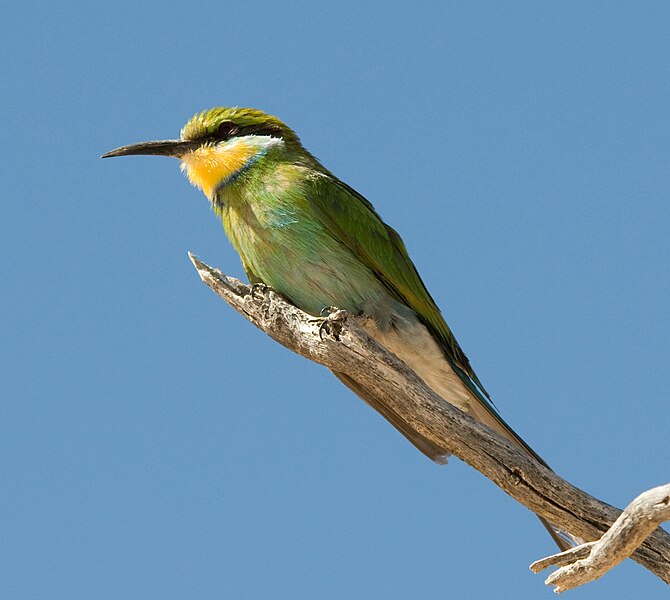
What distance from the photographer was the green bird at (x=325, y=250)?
426cm

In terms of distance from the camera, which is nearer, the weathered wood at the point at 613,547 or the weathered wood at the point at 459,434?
the weathered wood at the point at 613,547

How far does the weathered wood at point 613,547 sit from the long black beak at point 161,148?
256 centimetres

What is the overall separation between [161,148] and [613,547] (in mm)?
2828

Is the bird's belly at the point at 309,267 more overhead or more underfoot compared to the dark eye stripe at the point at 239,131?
more underfoot

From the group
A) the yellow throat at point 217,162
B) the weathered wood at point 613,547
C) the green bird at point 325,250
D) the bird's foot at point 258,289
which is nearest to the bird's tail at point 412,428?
the green bird at point 325,250

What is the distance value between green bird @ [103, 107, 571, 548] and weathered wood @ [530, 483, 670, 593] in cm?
71

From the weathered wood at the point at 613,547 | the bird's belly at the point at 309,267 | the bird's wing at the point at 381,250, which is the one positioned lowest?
the weathered wood at the point at 613,547

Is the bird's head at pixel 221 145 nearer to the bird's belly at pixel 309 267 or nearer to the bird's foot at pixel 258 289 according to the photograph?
the bird's belly at pixel 309 267

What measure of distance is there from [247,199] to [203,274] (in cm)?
40

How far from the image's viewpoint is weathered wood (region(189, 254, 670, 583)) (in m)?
3.76

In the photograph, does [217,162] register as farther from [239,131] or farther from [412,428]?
[412,428]

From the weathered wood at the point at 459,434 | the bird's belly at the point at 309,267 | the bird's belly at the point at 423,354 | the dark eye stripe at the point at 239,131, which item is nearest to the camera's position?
the weathered wood at the point at 459,434

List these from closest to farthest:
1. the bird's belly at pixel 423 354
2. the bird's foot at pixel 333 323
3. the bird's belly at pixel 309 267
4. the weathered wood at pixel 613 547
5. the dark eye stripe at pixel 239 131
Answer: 1. the weathered wood at pixel 613 547
2. the bird's foot at pixel 333 323
3. the bird's belly at pixel 309 267
4. the bird's belly at pixel 423 354
5. the dark eye stripe at pixel 239 131

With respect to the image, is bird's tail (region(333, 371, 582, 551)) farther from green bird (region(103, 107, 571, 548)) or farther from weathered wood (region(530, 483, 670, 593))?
weathered wood (region(530, 483, 670, 593))
